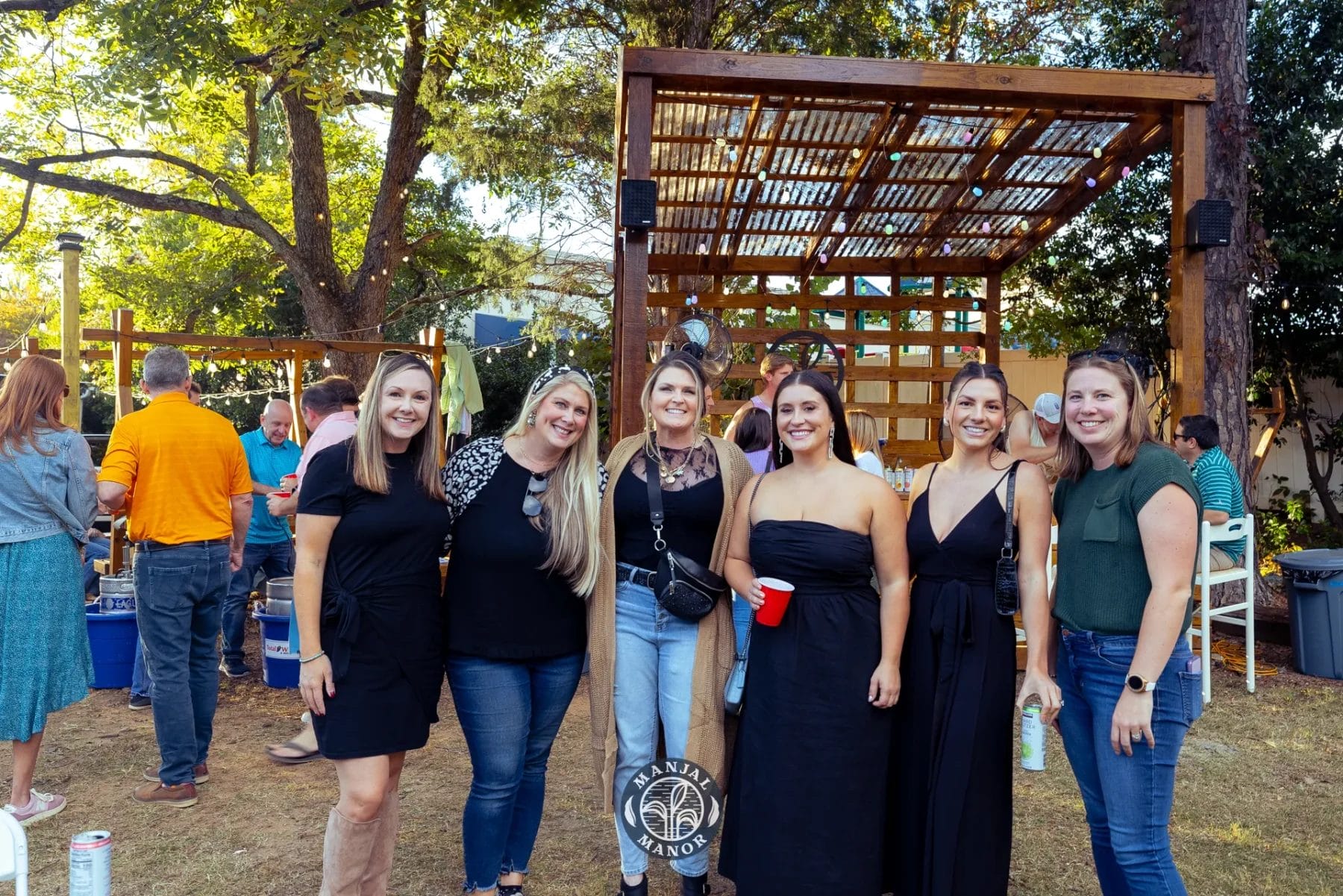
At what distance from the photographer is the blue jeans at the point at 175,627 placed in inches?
155

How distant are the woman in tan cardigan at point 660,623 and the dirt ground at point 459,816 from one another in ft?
1.92

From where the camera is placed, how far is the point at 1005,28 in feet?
40.2

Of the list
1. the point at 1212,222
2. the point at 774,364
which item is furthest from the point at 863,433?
the point at 1212,222

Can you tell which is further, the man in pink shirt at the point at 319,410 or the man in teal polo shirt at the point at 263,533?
the man in teal polo shirt at the point at 263,533

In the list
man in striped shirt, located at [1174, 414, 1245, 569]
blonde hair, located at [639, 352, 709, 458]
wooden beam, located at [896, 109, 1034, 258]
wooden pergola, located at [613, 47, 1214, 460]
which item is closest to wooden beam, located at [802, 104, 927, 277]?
wooden pergola, located at [613, 47, 1214, 460]

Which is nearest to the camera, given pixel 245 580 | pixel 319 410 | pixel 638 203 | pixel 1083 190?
pixel 319 410

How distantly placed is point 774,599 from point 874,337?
6.68 m

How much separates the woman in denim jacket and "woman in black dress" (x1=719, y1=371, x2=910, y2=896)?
2.71m

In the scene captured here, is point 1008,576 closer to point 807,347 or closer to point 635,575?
point 635,575

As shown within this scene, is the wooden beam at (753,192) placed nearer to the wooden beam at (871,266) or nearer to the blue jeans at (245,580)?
the wooden beam at (871,266)

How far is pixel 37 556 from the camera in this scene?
145 inches

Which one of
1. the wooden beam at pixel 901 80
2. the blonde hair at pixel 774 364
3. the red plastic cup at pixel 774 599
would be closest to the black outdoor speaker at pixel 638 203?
the wooden beam at pixel 901 80

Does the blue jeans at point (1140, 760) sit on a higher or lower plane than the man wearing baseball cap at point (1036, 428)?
lower

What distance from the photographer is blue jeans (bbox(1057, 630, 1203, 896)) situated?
2285mm
